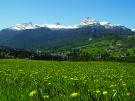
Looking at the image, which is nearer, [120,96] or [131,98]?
[131,98]

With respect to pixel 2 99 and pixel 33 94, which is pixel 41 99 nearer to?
pixel 33 94

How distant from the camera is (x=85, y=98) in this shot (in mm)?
5918

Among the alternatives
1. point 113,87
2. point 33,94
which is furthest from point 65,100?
point 113,87

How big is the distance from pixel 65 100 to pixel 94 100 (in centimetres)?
51

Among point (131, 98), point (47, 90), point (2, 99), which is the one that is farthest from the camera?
point (47, 90)

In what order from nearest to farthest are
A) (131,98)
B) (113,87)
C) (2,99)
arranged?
(131,98), (2,99), (113,87)

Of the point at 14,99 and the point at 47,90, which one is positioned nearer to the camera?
the point at 14,99

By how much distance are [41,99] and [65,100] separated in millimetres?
506

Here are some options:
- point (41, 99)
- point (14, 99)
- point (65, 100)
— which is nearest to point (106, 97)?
point (65, 100)

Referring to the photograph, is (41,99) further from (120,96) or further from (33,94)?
(120,96)

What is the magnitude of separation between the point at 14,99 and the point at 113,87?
3101 mm

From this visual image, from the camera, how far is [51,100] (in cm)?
593

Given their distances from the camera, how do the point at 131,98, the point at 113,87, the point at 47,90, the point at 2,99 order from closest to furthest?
the point at 131,98
the point at 2,99
the point at 47,90
the point at 113,87

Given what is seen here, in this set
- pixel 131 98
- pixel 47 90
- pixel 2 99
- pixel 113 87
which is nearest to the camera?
pixel 131 98
